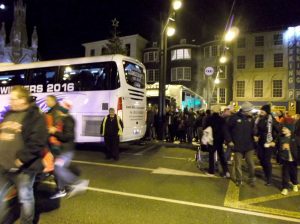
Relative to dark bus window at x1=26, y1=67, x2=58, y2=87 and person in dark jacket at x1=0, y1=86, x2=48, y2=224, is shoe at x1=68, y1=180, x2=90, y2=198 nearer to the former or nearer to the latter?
person in dark jacket at x1=0, y1=86, x2=48, y2=224

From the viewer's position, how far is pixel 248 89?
141 feet

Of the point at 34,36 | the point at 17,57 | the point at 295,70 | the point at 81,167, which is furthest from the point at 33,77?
the point at 34,36

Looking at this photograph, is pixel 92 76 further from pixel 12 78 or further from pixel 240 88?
pixel 240 88

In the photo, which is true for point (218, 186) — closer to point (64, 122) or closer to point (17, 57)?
point (64, 122)

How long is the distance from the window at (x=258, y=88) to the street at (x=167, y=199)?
34644mm

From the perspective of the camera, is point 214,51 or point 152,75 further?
point 152,75

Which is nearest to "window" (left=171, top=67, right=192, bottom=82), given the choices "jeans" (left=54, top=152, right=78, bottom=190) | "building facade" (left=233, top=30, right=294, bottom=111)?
"building facade" (left=233, top=30, right=294, bottom=111)

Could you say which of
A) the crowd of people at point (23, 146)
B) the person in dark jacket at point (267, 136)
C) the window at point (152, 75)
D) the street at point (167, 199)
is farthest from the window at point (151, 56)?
the crowd of people at point (23, 146)

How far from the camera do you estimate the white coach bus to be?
37.9ft

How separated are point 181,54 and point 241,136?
42.1 meters

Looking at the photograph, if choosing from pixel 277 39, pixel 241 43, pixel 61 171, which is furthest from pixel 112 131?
pixel 241 43

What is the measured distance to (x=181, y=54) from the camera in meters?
48.3

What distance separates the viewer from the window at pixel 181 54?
47844mm

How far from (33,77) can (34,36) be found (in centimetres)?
9162
